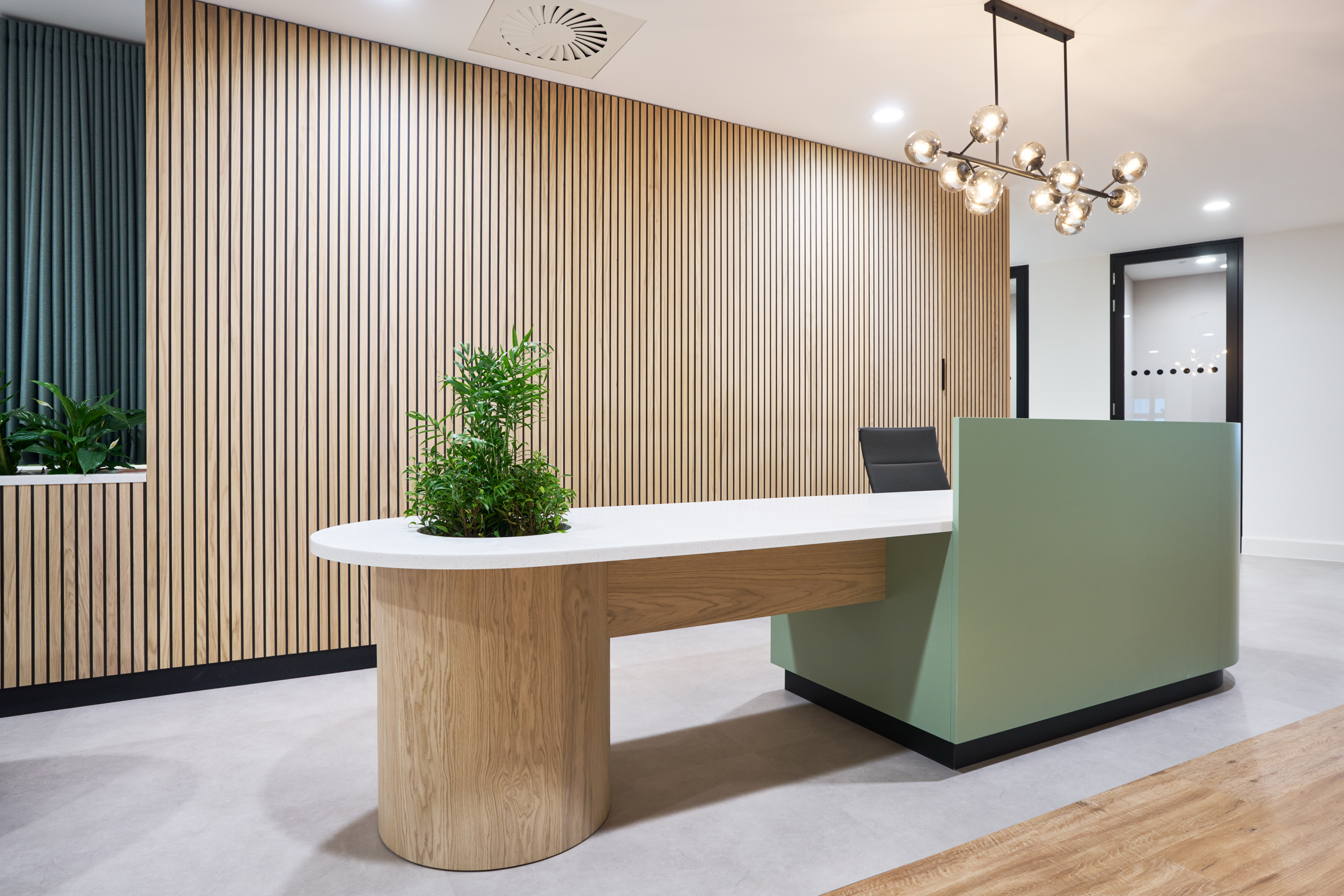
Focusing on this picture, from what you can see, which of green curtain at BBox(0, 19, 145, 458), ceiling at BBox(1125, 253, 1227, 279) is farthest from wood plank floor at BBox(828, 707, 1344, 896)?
ceiling at BBox(1125, 253, 1227, 279)

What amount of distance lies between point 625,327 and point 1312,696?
137 inches

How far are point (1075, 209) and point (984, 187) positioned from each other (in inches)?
22.8

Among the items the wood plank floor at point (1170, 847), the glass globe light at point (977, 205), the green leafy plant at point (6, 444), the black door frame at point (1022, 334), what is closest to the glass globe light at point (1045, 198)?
Result: the glass globe light at point (977, 205)

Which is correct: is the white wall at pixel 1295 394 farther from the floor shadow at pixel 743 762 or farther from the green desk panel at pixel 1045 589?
the floor shadow at pixel 743 762

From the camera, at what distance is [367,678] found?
11.1ft

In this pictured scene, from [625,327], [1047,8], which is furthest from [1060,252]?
[625,327]

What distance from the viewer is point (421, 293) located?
3625 mm

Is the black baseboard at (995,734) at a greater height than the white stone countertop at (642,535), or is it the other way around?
the white stone countertop at (642,535)

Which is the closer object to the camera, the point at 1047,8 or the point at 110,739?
the point at 110,739

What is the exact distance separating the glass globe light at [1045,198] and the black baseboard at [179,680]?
131 inches

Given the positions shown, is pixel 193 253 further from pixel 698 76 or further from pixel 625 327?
pixel 698 76

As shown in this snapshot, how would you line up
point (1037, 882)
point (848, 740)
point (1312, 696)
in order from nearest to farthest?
point (1037, 882), point (848, 740), point (1312, 696)

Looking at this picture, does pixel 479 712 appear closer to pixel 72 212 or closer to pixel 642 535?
pixel 642 535

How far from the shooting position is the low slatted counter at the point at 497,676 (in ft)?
5.72
